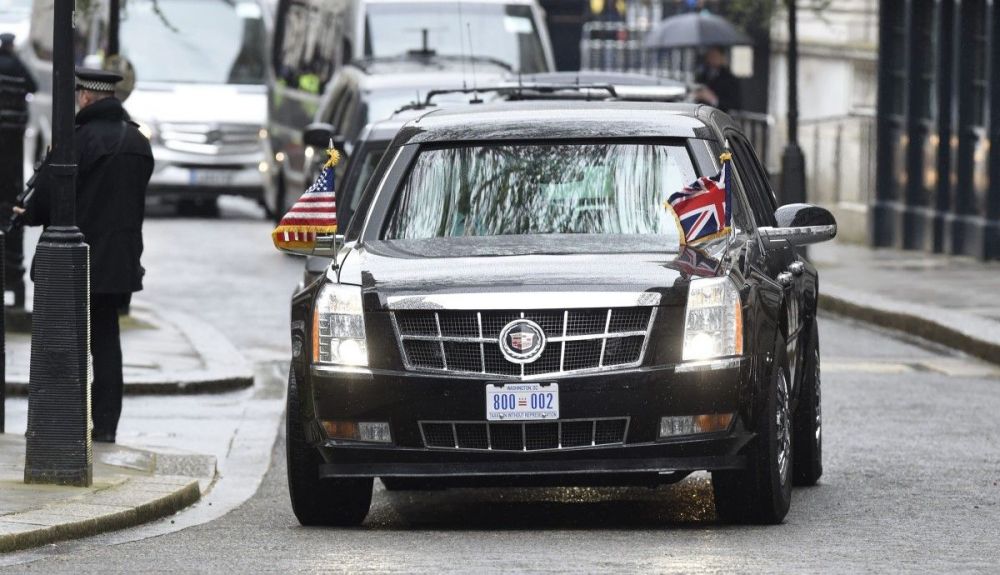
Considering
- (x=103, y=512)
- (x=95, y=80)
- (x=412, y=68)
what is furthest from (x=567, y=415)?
(x=412, y=68)

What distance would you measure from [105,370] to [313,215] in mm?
2117

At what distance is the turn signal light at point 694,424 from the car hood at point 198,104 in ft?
68.7

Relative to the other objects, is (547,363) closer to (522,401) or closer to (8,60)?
(522,401)

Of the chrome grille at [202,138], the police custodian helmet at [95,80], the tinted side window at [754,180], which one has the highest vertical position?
the police custodian helmet at [95,80]

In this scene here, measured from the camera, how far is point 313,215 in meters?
10.4

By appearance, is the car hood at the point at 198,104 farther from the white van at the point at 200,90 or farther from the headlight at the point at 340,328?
the headlight at the point at 340,328

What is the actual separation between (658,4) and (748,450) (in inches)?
1196

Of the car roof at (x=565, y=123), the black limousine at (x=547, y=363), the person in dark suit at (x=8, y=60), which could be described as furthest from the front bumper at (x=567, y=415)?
the person in dark suit at (x=8, y=60)

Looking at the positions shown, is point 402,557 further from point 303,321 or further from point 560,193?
point 560,193

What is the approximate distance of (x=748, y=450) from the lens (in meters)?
8.98

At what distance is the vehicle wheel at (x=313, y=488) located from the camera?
30.3ft

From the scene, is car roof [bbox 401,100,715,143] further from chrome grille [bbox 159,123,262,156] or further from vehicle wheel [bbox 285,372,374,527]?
chrome grille [bbox 159,123,262,156]

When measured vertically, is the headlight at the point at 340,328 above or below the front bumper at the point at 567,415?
above

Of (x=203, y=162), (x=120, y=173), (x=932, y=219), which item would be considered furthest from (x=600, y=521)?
(x=203, y=162)
